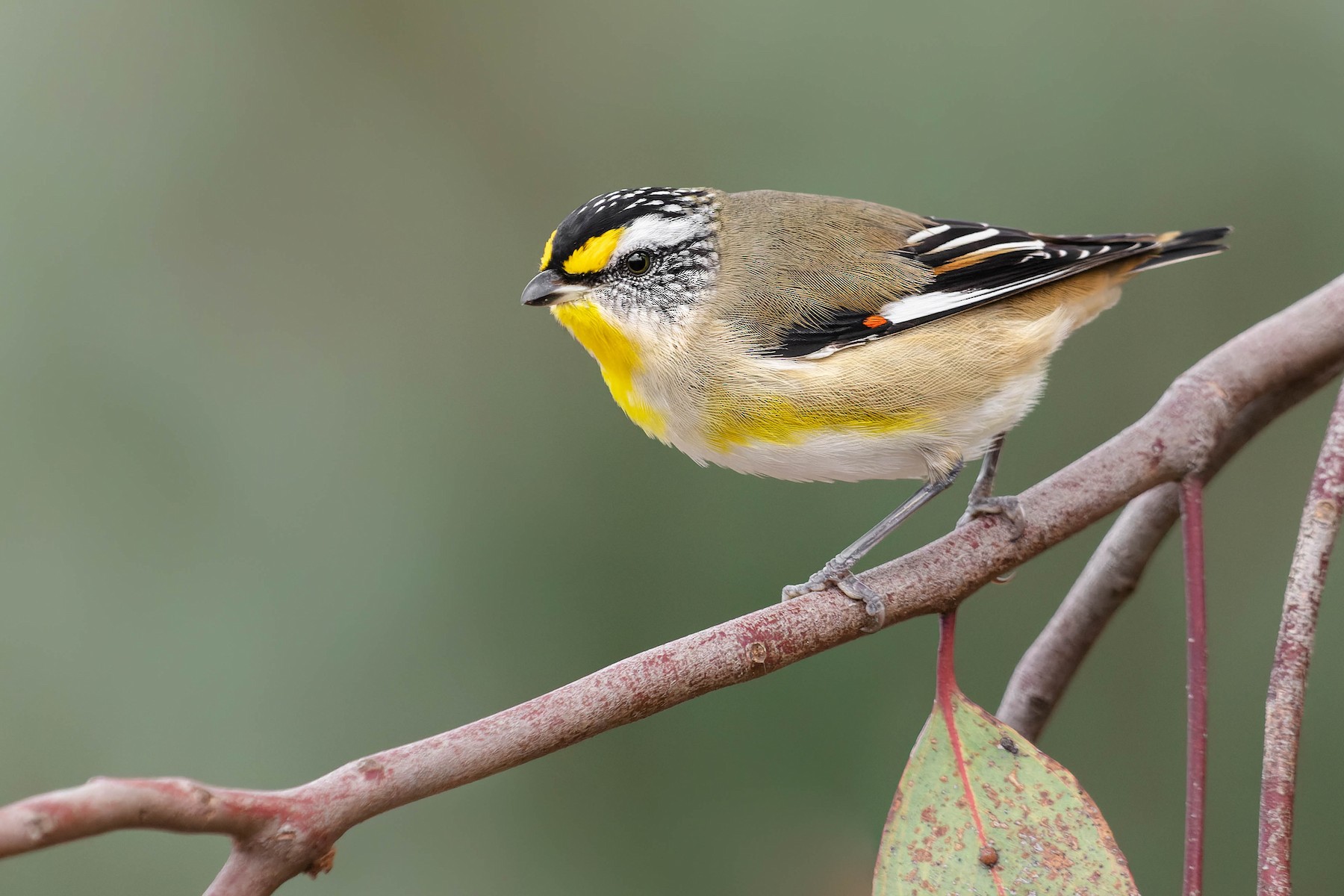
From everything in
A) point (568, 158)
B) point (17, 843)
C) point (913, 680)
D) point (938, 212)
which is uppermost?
point (568, 158)

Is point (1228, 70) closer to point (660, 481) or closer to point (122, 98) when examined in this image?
point (660, 481)

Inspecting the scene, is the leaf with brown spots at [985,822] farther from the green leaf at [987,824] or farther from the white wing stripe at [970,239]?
the white wing stripe at [970,239]

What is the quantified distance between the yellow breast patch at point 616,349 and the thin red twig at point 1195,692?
1.08m

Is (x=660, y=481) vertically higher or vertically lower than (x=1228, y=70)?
lower

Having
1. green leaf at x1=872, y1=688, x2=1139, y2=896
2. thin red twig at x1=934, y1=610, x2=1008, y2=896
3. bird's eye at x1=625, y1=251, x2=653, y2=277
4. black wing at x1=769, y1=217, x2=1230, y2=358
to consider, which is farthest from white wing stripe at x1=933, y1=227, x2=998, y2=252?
green leaf at x1=872, y1=688, x2=1139, y2=896

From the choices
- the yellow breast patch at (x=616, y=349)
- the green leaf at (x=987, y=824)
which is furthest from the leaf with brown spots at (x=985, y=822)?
the yellow breast patch at (x=616, y=349)

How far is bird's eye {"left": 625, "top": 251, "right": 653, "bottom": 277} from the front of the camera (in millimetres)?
2703

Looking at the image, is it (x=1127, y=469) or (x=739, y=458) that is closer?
(x=1127, y=469)

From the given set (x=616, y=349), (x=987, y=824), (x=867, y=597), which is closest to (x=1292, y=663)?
(x=987, y=824)

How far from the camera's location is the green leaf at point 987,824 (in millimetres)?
1702

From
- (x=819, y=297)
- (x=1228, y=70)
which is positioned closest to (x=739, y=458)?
(x=819, y=297)

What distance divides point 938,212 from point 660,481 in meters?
1.07

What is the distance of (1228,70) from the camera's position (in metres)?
3.36

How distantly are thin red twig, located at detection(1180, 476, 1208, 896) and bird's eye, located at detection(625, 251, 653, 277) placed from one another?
4.07ft
